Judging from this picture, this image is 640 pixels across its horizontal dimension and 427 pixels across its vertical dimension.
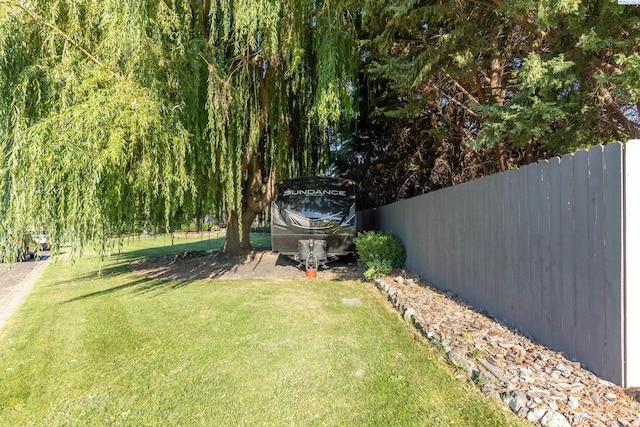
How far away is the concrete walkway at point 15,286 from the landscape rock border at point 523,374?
236 inches

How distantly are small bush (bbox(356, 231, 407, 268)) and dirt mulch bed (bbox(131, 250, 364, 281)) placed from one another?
25.1 inches

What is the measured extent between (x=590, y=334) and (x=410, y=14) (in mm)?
5780

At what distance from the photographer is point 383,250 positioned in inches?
326

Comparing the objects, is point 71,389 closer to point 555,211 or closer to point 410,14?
point 555,211

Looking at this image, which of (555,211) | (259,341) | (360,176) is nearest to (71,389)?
(259,341)

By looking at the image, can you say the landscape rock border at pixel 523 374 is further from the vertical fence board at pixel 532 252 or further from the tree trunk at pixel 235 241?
the tree trunk at pixel 235 241

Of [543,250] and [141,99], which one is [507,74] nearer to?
[543,250]

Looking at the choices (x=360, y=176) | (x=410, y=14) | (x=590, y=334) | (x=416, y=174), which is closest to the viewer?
(x=590, y=334)

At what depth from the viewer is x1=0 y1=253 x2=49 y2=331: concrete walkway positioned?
6615 mm

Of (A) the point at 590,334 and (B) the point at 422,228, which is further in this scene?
(B) the point at 422,228

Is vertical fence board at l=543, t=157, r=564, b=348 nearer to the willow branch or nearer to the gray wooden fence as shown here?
the gray wooden fence

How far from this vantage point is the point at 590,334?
2.95 m

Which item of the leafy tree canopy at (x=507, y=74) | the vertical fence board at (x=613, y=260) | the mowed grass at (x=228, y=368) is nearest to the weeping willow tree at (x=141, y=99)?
the mowed grass at (x=228, y=368)

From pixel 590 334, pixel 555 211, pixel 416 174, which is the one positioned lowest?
pixel 590 334
